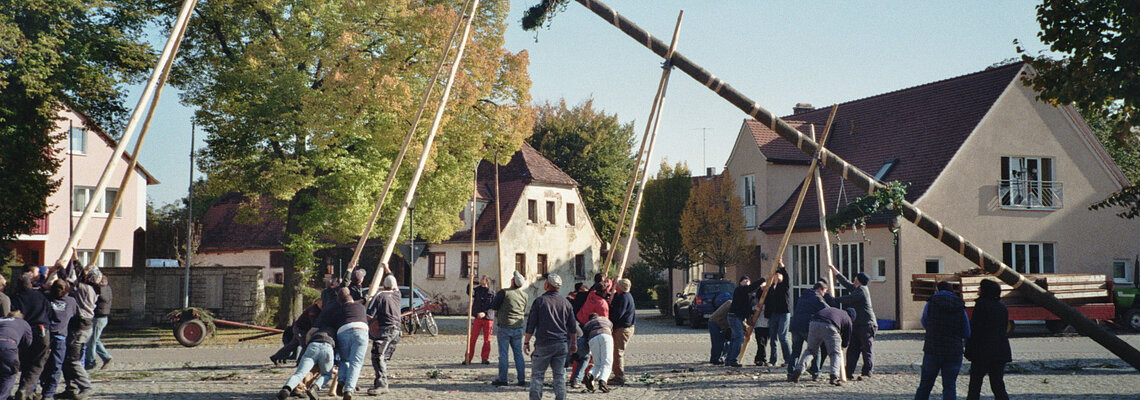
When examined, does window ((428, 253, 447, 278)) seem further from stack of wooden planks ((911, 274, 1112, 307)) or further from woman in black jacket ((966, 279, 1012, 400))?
woman in black jacket ((966, 279, 1012, 400))

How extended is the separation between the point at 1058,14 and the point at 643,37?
5576 mm

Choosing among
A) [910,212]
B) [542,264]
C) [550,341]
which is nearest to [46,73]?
[550,341]

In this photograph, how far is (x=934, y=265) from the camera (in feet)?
94.6

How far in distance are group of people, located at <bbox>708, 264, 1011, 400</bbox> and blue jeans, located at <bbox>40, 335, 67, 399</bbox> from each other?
390 inches

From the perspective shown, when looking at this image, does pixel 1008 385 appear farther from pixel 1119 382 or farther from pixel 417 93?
pixel 417 93

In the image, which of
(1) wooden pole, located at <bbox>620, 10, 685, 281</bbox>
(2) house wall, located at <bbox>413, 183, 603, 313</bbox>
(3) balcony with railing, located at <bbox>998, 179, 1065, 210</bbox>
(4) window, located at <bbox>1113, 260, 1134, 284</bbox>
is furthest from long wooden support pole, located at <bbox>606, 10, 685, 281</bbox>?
(2) house wall, located at <bbox>413, 183, 603, 313</bbox>

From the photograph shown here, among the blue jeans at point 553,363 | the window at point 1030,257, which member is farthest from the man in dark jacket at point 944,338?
the window at point 1030,257

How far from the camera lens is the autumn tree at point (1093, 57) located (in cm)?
1254

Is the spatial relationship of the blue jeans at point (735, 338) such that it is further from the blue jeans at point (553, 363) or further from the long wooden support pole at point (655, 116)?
the blue jeans at point (553, 363)

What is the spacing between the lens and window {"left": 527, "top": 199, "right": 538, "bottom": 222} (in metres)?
44.6

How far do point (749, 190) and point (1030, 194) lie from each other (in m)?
9.56

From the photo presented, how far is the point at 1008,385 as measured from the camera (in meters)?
14.5

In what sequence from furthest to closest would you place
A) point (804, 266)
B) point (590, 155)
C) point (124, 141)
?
point (590, 155), point (804, 266), point (124, 141)

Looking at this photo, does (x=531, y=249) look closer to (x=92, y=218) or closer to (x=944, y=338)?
(x=92, y=218)
